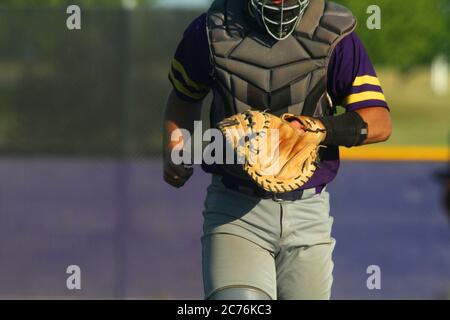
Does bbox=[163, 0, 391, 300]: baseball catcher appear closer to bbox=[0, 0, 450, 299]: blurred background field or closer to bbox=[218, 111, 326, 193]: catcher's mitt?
bbox=[218, 111, 326, 193]: catcher's mitt

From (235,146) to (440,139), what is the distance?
101 feet

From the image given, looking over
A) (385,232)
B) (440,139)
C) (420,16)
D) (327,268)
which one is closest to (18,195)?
(385,232)

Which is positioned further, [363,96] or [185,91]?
[185,91]

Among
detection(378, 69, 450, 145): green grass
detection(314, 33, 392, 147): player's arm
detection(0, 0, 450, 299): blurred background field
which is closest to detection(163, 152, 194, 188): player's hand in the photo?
detection(314, 33, 392, 147): player's arm

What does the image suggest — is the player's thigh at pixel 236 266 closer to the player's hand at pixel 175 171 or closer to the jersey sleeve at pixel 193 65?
the player's hand at pixel 175 171

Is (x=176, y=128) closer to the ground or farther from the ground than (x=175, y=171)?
farther from the ground

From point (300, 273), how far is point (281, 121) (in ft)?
1.81

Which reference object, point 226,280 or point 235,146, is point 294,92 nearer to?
point 235,146

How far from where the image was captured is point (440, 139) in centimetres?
3375

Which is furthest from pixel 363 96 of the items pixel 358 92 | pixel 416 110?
pixel 416 110

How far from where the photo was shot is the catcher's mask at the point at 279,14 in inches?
150

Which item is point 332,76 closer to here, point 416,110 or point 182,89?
point 182,89

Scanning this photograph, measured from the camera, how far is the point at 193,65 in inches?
161
